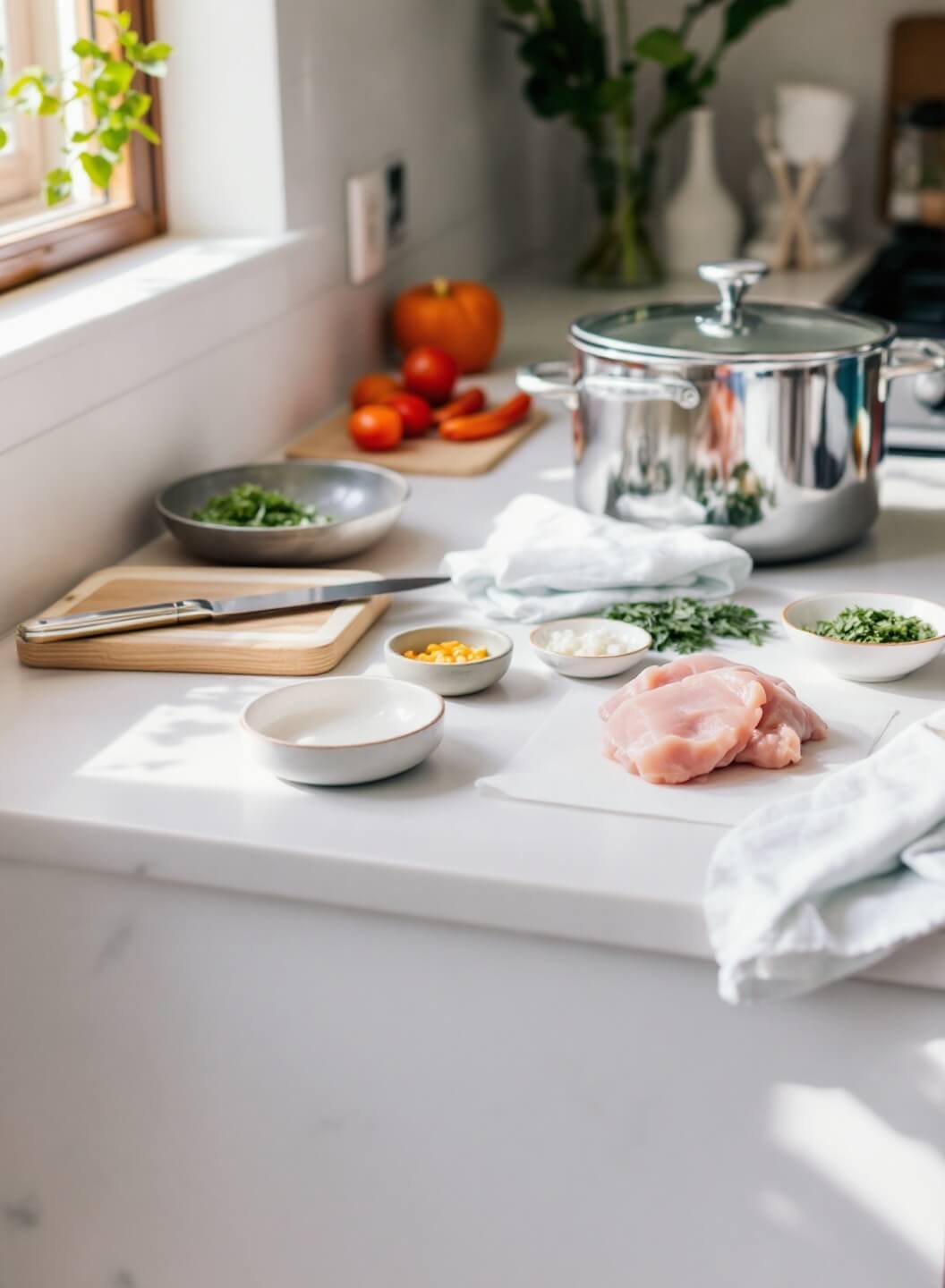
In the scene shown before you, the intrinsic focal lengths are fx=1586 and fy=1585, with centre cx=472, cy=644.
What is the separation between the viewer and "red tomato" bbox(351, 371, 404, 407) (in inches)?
73.2

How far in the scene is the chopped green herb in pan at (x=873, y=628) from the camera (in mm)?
1171

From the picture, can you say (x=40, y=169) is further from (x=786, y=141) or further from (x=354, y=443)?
(x=786, y=141)

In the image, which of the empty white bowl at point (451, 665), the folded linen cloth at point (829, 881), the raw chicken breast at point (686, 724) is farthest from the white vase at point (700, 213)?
the folded linen cloth at point (829, 881)

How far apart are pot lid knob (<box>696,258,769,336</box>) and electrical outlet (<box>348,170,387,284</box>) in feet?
2.19

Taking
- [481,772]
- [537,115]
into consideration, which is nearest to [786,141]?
[537,115]

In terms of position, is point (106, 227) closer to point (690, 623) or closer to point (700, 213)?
point (690, 623)

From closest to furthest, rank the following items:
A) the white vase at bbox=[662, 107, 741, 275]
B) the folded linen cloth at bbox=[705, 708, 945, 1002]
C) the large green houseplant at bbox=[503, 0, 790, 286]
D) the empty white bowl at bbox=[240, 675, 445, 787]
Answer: the folded linen cloth at bbox=[705, 708, 945, 1002] → the empty white bowl at bbox=[240, 675, 445, 787] → the large green houseplant at bbox=[503, 0, 790, 286] → the white vase at bbox=[662, 107, 741, 275]

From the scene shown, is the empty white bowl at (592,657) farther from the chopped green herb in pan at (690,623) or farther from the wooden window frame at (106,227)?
the wooden window frame at (106,227)

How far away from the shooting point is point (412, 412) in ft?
5.89

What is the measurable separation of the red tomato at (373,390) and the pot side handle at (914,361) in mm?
627

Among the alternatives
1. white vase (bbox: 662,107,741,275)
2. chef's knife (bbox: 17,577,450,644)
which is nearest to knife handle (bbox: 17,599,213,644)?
chef's knife (bbox: 17,577,450,644)

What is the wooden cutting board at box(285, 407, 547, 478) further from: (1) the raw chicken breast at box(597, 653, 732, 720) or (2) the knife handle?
(1) the raw chicken breast at box(597, 653, 732, 720)

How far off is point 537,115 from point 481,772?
1.66m

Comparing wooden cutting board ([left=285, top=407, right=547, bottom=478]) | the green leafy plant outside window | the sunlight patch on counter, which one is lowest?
the sunlight patch on counter
